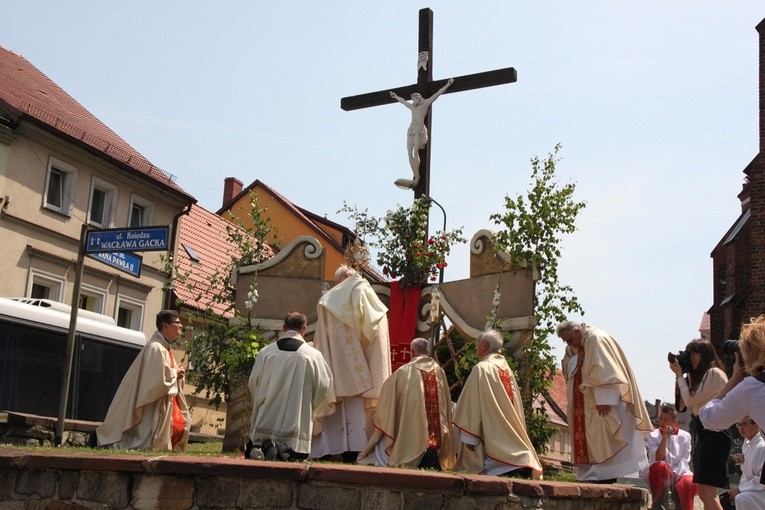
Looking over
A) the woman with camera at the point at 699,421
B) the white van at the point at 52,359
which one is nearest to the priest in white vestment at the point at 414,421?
the woman with camera at the point at 699,421

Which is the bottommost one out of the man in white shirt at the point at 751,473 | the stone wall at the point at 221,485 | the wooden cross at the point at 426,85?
the stone wall at the point at 221,485

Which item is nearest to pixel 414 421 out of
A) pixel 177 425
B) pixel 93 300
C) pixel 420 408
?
pixel 420 408

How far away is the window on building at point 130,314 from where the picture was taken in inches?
1137

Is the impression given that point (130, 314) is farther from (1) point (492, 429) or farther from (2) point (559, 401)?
(2) point (559, 401)

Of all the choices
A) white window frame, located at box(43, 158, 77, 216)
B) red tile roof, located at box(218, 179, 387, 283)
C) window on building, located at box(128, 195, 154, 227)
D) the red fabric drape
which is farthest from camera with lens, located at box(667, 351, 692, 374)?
red tile roof, located at box(218, 179, 387, 283)

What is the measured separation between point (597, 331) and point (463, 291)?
308 cm

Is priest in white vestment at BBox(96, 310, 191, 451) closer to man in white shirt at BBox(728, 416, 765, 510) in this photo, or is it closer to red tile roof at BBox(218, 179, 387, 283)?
man in white shirt at BBox(728, 416, 765, 510)

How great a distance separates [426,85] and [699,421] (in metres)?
8.01

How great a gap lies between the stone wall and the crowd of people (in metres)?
1.49

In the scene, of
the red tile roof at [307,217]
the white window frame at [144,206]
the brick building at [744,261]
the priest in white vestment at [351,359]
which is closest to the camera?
the priest in white vestment at [351,359]

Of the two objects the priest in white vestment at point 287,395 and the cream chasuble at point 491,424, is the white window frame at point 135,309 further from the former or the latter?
the cream chasuble at point 491,424

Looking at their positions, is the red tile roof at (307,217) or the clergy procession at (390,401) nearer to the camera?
the clergy procession at (390,401)

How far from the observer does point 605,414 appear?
11.0 m

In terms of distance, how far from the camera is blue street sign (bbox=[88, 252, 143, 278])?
41.0 feet
